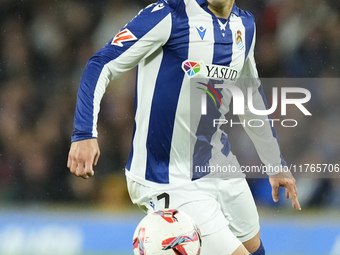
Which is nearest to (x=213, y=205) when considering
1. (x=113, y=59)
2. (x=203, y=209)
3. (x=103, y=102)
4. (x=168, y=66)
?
(x=203, y=209)

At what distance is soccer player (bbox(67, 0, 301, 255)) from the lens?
8.11ft

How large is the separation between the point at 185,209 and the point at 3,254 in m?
2.14

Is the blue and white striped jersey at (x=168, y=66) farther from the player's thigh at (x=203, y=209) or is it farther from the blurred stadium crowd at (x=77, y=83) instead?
the blurred stadium crowd at (x=77, y=83)

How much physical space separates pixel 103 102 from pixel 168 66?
290 cm

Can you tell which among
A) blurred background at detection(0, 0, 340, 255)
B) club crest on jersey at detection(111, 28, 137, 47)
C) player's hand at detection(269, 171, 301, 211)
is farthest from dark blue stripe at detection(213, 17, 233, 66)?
blurred background at detection(0, 0, 340, 255)

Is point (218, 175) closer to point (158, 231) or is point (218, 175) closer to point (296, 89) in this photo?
point (158, 231)

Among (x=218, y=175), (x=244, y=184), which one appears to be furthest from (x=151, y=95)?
(x=244, y=184)

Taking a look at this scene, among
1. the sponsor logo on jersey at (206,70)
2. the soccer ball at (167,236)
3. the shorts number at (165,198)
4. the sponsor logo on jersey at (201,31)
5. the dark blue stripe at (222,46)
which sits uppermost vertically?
the sponsor logo on jersey at (201,31)

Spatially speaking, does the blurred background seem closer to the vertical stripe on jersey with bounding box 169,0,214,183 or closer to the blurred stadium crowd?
the blurred stadium crowd

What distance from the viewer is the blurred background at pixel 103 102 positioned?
17.2 feet

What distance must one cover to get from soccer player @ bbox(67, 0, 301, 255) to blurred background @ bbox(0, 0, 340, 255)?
8.36 ft

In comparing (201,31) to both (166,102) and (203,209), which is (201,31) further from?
(203,209)

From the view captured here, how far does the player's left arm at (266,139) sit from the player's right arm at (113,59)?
0.63m

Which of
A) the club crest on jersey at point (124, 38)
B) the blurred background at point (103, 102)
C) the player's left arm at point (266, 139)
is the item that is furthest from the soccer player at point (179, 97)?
the blurred background at point (103, 102)
